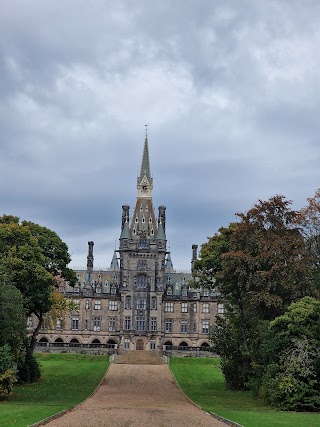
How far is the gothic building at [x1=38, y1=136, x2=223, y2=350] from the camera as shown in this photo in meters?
105

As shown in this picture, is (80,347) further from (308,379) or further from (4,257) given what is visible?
(308,379)

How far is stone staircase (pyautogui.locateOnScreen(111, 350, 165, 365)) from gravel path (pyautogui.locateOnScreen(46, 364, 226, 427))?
77.3 feet

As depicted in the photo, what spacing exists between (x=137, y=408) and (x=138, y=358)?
2131 inches

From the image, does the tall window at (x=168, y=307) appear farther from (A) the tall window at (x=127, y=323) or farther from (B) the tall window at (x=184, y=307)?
(A) the tall window at (x=127, y=323)

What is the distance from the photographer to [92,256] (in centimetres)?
11450

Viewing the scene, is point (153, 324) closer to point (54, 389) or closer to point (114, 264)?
point (114, 264)

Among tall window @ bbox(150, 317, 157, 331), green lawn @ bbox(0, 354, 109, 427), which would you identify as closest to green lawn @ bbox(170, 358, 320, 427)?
green lawn @ bbox(0, 354, 109, 427)

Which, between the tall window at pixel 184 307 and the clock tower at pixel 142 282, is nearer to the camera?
the clock tower at pixel 142 282

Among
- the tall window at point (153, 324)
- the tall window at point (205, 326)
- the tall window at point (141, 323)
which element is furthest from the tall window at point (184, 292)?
the tall window at point (141, 323)

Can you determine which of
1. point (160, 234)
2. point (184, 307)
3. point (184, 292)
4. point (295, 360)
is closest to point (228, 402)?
point (295, 360)

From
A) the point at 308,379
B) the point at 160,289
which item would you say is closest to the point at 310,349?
the point at 308,379

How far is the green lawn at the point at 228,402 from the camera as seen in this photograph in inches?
1147

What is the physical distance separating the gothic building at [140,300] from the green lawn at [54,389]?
17.8 m

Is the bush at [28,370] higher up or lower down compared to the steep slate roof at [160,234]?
lower down
